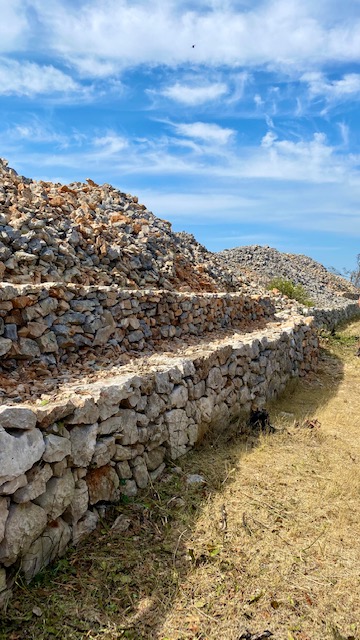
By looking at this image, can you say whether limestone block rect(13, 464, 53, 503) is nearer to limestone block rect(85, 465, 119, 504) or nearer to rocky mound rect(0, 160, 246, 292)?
limestone block rect(85, 465, 119, 504)

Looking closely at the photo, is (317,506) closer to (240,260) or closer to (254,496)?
(254,496)

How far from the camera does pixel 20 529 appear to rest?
11.6ft

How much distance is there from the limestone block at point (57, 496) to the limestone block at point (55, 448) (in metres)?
0.20

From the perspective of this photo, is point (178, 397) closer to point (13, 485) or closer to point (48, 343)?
point (48, 343)

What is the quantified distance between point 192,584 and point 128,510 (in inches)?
41.5

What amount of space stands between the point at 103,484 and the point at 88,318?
2.63m

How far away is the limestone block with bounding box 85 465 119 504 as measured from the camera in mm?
4410

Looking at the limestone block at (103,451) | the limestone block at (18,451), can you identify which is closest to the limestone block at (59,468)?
the limestone block at (18,451)

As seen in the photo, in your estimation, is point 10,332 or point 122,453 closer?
point 122,453

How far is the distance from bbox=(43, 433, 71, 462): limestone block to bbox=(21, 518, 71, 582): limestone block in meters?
0.56

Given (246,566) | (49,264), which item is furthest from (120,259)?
(246,566)

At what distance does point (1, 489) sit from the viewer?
3.41 meters

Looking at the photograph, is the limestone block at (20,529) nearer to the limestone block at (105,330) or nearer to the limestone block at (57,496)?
the limestone block at (57,496)

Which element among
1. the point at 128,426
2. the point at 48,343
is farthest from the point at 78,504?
the point at 48,343
